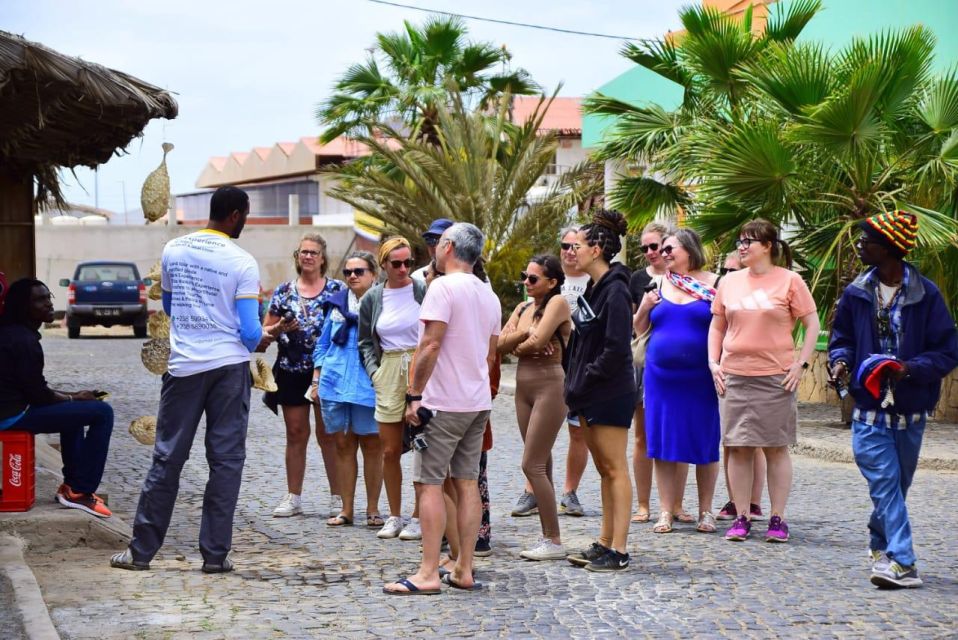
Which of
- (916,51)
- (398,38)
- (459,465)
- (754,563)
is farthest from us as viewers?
(398,38)

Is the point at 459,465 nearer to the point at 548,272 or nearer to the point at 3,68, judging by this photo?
the point at 548,272

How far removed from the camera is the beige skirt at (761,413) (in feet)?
25.8

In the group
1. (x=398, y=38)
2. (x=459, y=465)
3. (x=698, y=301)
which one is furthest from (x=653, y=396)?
(x=398, y=38)

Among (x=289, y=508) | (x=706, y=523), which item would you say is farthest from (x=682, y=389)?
(x=289, y=508)

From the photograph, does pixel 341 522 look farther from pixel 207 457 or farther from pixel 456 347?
pixel 456 347

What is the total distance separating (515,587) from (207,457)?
1.73 meters

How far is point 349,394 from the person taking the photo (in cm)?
812

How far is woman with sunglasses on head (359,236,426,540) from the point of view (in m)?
7.53

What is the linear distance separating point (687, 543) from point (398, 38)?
71.0ft

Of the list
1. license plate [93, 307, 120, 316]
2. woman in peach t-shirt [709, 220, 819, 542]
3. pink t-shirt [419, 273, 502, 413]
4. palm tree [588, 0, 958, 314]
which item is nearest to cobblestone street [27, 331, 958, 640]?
woman in peach t-shirt [709, 220, 819, 542]

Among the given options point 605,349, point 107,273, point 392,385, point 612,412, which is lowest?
point 612,412

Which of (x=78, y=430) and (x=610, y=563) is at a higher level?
(x=78, y=430)

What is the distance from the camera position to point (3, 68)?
6.55 meters

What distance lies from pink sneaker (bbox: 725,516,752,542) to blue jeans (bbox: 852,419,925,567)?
49.0 inches
